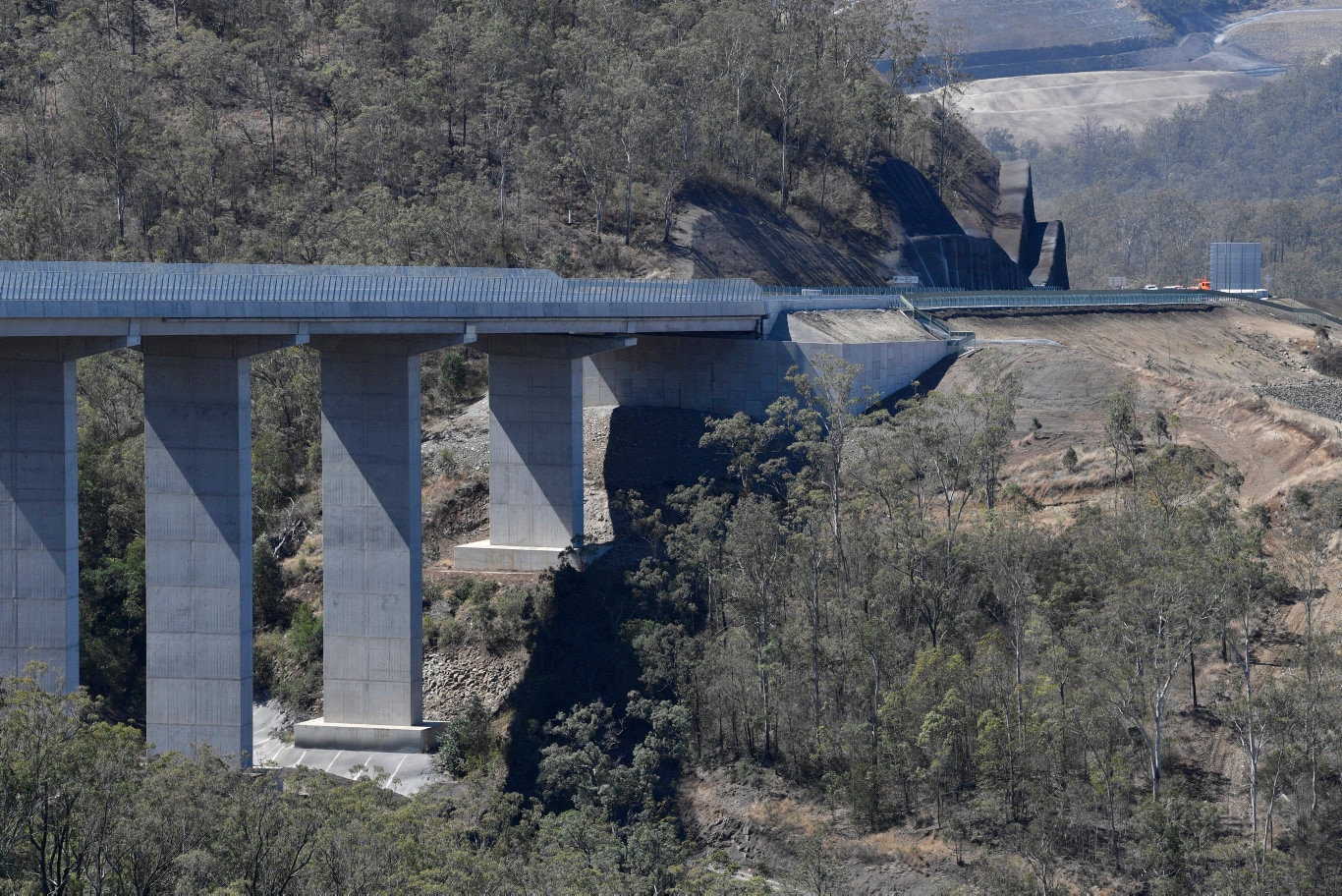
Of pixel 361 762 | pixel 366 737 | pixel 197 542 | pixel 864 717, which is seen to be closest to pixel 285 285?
pixel 197 542

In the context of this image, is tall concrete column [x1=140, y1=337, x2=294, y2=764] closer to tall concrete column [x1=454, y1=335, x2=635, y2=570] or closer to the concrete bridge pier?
the concrete bridge pier

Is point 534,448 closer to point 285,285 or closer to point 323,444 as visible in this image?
point 323,444

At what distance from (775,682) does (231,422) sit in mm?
17032

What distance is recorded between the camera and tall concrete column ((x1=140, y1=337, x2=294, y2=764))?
44219 millimetres

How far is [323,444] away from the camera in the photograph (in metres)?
49.9

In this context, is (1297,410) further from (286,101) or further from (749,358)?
(286,101)

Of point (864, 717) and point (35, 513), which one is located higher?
point (35, 513)

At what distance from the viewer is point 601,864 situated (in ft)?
131

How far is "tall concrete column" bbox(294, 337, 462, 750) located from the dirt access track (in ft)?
76.5

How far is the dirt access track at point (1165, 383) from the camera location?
192ft

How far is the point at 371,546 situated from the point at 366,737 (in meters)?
5.63

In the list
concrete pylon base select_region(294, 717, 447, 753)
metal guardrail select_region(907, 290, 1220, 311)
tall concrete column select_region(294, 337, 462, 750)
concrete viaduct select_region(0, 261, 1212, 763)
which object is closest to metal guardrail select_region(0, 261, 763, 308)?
concrete viaduct select_region(0, 261, 1212, 763)

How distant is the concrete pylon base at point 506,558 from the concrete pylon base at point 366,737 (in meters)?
9.93

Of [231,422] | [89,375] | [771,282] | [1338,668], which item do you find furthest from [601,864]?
[771,282]
